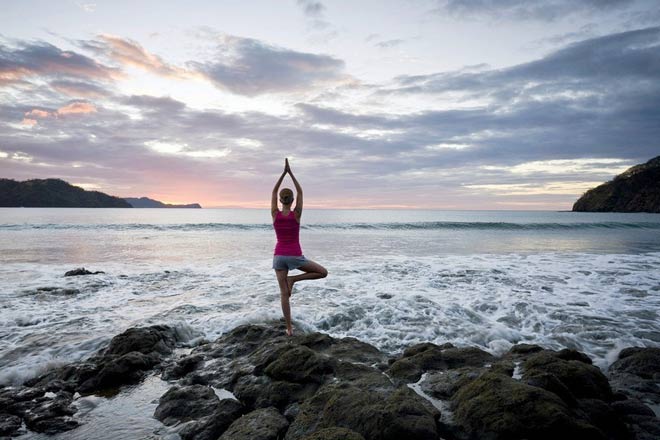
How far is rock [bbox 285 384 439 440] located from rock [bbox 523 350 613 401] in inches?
64.6

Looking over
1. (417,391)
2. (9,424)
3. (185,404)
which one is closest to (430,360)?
(417,391)

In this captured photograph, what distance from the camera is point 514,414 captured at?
11.5 feet

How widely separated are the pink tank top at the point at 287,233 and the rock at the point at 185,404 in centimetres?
271

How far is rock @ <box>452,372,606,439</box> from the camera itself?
3311mm

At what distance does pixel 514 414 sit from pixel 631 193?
13189cm

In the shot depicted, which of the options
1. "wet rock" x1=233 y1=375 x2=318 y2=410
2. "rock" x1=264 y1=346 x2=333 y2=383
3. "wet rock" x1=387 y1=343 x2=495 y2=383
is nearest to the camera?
"wet rock" x1=233 y1=375 x2=318 y2=410

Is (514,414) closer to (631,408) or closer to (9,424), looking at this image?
(631,408)

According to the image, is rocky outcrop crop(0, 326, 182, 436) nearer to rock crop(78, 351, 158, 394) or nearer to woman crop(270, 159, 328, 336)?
rock crop(78, 351, 158, 394)

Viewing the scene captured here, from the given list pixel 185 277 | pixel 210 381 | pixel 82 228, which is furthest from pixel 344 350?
pixel 82 228

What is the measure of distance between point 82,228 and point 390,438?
4370cm

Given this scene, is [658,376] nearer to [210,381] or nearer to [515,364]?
[515,364]


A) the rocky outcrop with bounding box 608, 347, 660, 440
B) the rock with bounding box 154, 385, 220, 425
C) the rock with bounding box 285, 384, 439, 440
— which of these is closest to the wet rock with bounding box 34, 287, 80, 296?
the rock with bounding box 154, 385, 220, 425

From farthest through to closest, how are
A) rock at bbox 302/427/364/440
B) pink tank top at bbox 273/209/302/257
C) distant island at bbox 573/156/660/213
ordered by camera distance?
distant island at bbox 573/156/660/213 → pink tank top at bbox 273/209/302/257 → rock at bbox 302/427/364/440

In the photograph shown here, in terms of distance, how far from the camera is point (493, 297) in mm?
10227
